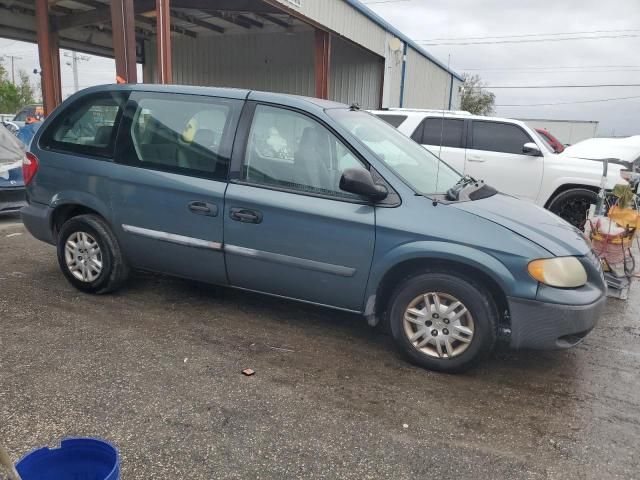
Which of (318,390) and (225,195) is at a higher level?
(225,195)

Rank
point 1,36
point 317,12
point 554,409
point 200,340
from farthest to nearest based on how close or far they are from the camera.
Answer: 1. point 1,36
2. point 317,12
3. point 200,340
4. point 554,409

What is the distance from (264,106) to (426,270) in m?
1.67

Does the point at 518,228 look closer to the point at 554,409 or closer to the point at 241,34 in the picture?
the point at 554,409

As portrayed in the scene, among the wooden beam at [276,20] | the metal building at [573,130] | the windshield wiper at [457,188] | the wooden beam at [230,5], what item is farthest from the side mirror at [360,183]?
the metal building at [573,130]

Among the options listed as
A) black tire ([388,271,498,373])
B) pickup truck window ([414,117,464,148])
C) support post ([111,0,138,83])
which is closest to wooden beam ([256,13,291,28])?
support post ([111,0,138,83])

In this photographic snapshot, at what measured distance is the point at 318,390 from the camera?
303 cm

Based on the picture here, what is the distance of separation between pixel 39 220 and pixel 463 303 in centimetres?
361

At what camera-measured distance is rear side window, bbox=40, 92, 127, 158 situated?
13.6 ft

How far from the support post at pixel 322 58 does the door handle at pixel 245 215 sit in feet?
35.6

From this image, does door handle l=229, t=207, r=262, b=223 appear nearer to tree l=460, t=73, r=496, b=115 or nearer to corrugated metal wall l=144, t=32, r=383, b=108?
corrugated metal wall l=144, t=32, r=383, b=108

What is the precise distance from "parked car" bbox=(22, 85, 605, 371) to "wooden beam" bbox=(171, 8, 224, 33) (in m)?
11.9

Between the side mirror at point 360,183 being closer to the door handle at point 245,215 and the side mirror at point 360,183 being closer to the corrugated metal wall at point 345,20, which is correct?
the door handle at point 245,215

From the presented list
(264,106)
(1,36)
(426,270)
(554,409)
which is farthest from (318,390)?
(1,36)

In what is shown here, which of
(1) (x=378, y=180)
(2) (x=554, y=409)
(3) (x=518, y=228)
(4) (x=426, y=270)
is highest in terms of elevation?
(1) (x=378, y=180)
